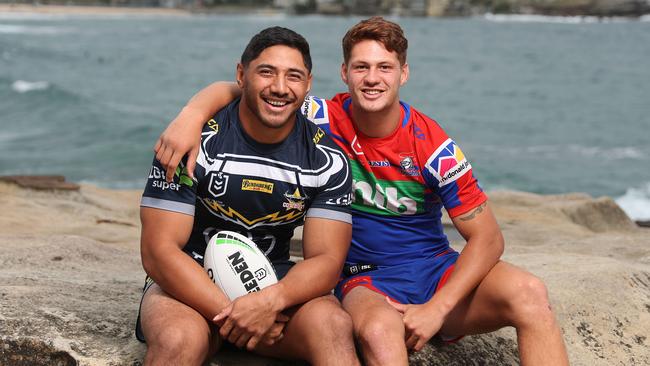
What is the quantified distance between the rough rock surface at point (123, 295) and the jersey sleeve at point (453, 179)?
720mm

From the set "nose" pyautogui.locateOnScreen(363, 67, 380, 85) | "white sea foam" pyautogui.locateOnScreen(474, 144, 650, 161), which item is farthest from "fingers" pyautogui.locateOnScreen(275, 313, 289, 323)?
"white sea foam" pyautogui.locateOnScreen(474, 144, 650, 161)

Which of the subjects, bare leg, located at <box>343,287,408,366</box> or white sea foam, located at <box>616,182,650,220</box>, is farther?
white sea foam, located at <box>616,182,650,220</box>

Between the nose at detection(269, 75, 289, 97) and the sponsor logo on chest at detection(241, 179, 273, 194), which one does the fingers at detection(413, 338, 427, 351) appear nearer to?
the sponsor logo on chest at detection(241, 179, 273, 194)

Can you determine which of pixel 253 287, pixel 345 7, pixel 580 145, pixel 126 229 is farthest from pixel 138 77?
pixel 345 7

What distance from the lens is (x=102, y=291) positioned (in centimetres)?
510

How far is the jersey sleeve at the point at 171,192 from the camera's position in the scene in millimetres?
3895

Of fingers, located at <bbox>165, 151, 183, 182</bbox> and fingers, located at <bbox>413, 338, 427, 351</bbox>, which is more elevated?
fingers, located at <bbox>165, 151, 183, 182</bbox>

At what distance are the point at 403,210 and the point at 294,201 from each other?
59 cm

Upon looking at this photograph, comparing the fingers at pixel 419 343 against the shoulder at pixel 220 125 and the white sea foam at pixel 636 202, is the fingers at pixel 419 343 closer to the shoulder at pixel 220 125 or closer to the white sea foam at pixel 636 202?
the shoulder at pixel 220 125

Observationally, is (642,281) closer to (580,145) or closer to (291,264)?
(291,264)

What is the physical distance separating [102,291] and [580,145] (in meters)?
17.5

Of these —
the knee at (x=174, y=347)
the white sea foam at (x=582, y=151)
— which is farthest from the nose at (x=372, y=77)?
the white sea foam at (x=582, y=151)

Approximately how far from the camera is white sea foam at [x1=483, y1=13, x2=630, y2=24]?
9625cm

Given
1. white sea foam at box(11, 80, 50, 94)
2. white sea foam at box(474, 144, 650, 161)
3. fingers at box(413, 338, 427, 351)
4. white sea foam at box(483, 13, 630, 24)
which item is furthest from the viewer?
white sea foam at box(483, 13, 630, 24)
